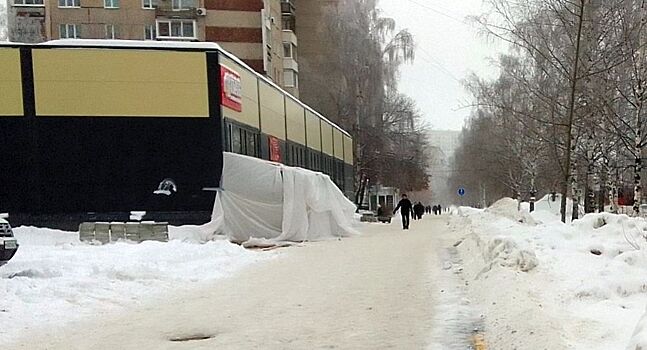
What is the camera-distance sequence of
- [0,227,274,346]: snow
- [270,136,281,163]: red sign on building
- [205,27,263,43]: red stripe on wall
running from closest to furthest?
[0,227,274,346]: snow
[270,136,281,163]: red sign on building
[205,27,263,43]: red stripe on wall

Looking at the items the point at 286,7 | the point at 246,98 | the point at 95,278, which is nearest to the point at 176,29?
the point at 286,7

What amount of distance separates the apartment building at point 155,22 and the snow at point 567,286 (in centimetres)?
3866

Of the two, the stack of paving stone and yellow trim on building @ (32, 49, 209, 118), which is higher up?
yellow trim on building @ (32, 49, 209, 118)

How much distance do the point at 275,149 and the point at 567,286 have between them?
25.1 m

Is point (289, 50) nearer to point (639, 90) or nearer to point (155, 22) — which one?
point (155, 22)

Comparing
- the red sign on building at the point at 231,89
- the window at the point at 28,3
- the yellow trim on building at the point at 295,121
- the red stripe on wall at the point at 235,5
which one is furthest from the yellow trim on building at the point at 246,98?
the window at the point at 28,3

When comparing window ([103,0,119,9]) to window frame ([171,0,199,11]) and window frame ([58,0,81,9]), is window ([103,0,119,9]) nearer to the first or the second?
window frame ([58,0,81,9])

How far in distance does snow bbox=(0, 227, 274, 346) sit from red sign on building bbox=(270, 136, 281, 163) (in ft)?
48.7

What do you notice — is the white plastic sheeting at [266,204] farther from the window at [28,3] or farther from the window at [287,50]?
the window at [287,50]

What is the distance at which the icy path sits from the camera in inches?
262

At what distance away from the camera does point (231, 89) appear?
80.5ft

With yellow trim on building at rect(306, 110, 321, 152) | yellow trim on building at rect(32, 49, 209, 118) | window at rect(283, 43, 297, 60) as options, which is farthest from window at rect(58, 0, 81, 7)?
yellow trim on building at rect(32, 49, 209, 118)

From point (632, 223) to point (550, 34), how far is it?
812cm

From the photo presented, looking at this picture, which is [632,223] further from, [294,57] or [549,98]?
[294,57]
